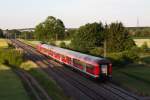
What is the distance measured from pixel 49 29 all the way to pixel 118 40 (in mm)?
102737

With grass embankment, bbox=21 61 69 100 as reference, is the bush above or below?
above

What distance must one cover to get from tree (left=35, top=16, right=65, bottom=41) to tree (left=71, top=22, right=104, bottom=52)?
76.6 m

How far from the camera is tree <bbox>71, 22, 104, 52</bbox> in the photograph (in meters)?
94.8

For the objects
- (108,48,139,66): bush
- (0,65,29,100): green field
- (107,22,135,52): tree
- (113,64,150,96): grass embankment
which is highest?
(107,22,135,52): tree

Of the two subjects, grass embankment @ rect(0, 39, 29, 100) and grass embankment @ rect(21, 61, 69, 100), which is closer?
grass embankment @ rect(0, 39, 29, 100)

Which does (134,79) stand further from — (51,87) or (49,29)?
(49,29)

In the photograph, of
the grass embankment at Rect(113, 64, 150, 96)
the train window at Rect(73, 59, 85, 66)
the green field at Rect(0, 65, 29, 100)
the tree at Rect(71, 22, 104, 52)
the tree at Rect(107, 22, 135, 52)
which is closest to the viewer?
the green field at Rect(0, 65, 29, 100)

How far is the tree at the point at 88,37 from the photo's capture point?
3733 inches

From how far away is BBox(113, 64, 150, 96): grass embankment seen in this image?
3694 centimetres

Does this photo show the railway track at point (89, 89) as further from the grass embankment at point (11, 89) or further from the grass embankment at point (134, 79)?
the grass embankment at point (11, 89)

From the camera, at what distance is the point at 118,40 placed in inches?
3024

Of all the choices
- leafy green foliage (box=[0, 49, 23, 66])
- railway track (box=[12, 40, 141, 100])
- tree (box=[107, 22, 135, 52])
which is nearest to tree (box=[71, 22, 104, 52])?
tree (box=[107, 22, 135, 52])

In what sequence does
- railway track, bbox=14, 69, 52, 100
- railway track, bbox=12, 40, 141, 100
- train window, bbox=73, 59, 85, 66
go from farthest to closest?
train window, bbox=73, 59, 85, 66
railway track, bbox=12, 40, 141, 100
railway track, bbox=14, 69, 52, 100

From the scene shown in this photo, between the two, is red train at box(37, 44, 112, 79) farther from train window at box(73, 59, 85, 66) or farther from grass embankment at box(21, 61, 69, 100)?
grass embankment at box(21, 61, 69, 100)
